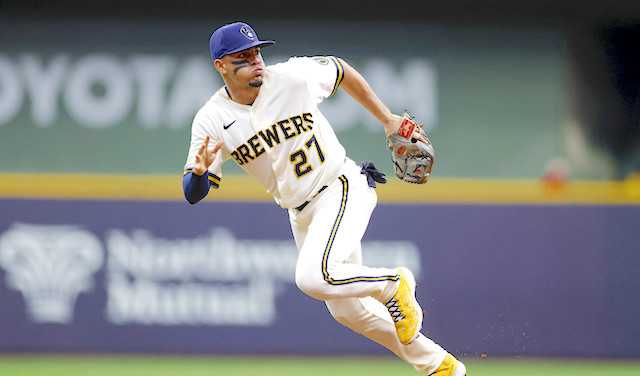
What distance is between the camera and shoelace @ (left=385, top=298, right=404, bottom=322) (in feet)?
16.0

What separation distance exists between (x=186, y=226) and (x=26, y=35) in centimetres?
490

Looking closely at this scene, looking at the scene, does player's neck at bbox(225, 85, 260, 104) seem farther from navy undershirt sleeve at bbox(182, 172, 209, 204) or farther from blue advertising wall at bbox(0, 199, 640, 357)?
blue advertising wall at bbox(0, 199, 640, 357)

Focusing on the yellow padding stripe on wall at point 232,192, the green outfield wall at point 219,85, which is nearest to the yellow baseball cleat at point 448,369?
the yellow padding stripe on wall at point 232,192

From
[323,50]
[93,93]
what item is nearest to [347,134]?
[323,50]

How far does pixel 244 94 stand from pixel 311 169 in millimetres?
572

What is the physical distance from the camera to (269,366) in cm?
719

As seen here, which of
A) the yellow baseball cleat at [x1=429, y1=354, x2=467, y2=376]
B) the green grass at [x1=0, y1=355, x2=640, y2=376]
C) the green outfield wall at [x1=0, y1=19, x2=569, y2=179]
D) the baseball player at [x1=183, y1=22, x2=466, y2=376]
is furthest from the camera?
the green outfield wall at [x1=0, y1=19, x2=569, y2=179]

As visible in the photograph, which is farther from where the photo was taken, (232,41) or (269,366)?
(269,366)

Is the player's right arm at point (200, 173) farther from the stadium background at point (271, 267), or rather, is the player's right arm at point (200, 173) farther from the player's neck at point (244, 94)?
the stadium background at point (271, 267)

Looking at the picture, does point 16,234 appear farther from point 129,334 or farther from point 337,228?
point 337,228

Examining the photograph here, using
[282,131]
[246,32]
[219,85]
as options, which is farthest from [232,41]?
[219,85]

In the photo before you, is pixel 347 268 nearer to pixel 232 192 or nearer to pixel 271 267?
pixel 271 267

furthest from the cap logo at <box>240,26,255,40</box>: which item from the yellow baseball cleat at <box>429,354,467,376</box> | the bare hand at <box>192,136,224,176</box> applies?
the yellow baseball cleat at <box>429,354,467,376</box>

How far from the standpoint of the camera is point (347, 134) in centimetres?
1135
